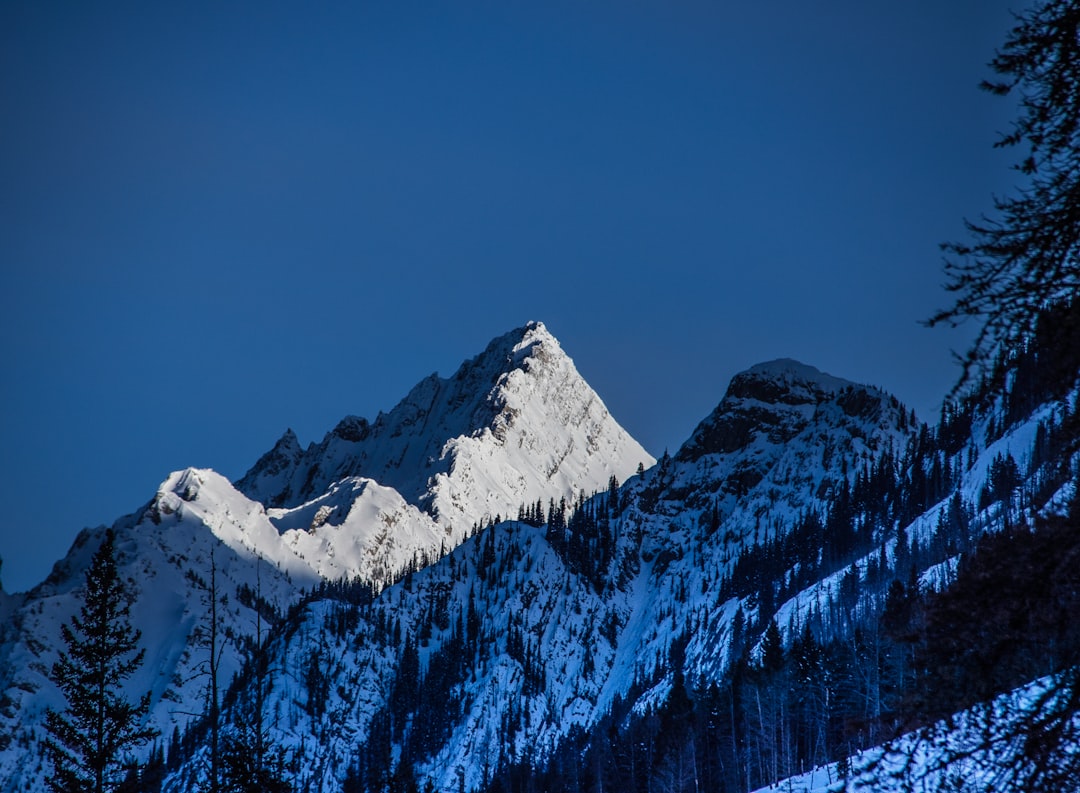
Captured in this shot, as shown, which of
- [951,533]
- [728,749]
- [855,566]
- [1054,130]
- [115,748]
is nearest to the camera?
[1054,130]

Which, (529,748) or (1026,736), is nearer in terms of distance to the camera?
(1026,736)

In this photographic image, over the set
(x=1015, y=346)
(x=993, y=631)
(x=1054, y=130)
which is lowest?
(x=993, y=631)

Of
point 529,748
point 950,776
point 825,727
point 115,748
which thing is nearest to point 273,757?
point 115,748

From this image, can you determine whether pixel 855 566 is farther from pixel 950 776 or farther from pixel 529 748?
pixel 950 776

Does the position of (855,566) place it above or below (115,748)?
above

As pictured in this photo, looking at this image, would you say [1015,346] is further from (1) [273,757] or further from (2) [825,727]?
(2) [825,727]

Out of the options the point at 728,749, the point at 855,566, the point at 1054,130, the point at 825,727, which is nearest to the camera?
the point at 1054,130

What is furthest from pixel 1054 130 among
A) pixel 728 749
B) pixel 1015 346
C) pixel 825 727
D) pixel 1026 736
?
pixel 728 749

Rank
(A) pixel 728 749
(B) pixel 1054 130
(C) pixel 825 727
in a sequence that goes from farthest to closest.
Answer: (A) pixel 728 749
(C) pixel 825 727
(B) pixel 1054 130

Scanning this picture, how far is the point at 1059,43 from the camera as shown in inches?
367

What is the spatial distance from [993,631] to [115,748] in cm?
3129

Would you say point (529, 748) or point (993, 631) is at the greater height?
point (529, 748)

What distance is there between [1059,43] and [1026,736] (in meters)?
5.44

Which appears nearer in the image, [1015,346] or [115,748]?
[1015,346]
